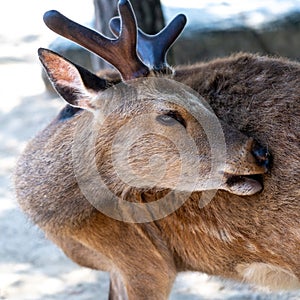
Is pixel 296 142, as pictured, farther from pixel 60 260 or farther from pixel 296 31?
pixel 296 31

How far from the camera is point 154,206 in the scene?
414cm

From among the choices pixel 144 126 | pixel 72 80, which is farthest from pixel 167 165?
pixel 72 80

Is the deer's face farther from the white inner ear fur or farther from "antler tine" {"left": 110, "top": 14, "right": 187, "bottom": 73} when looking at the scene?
the white inner ear fur

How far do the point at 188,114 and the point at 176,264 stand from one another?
94 centimetres

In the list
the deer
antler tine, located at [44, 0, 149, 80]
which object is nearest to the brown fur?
the deer

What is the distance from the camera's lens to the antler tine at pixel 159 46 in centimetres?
420

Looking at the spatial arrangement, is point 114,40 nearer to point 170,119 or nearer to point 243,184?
point 170,119

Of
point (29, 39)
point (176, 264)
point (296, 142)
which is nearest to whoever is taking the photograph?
point (296, 142)

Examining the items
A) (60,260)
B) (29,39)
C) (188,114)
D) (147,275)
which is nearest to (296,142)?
(188,114)

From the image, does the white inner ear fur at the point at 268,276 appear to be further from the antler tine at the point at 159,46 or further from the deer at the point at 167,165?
the antler tine at the point at 159,46

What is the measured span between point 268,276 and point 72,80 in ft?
4.87

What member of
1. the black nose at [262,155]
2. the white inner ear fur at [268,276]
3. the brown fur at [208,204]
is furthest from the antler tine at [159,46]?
the white inner ear fur at [268,276]

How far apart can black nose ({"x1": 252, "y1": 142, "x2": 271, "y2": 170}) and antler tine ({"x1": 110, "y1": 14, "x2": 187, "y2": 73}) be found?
0.73m

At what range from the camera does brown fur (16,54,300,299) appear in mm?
3812
